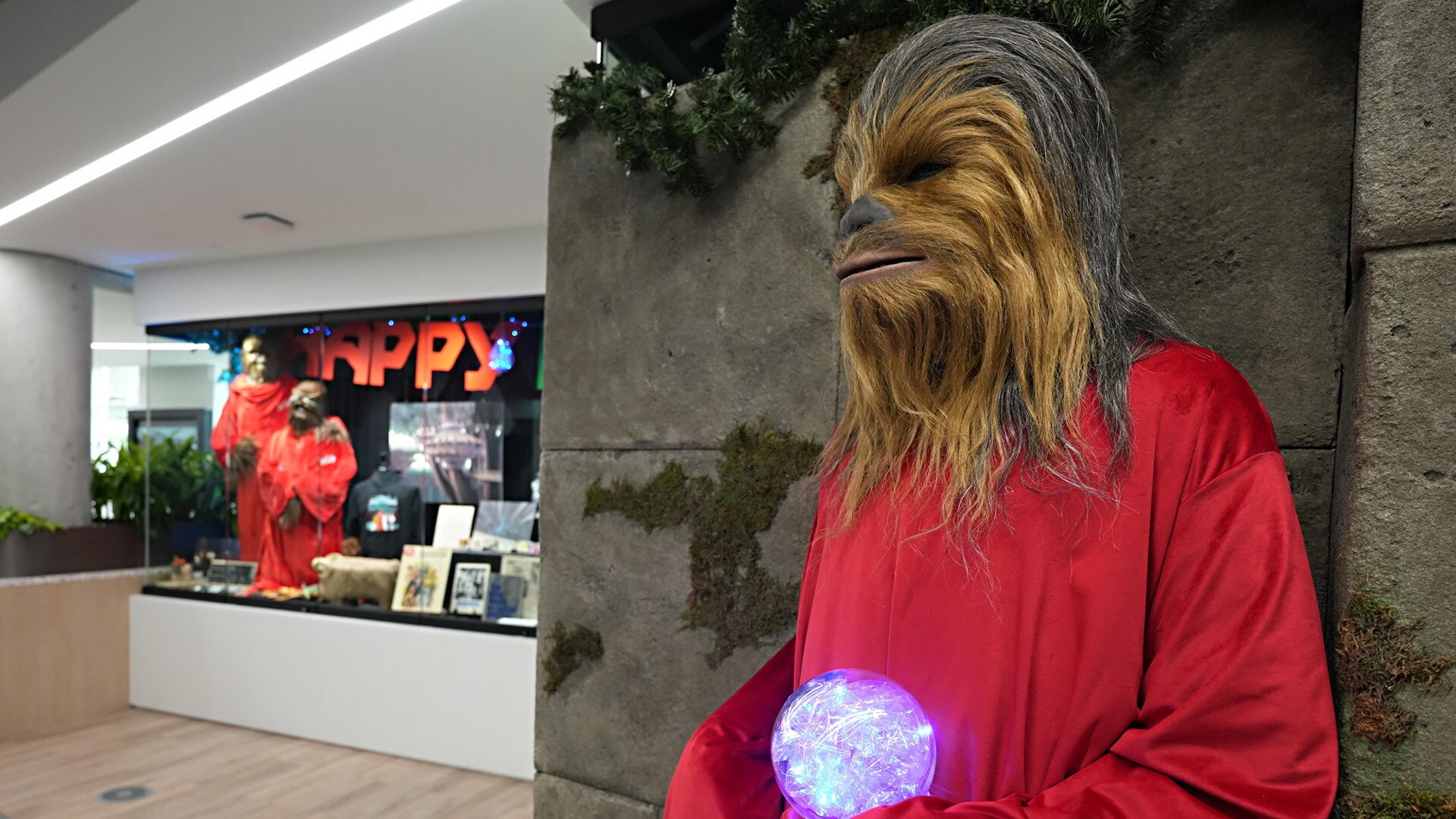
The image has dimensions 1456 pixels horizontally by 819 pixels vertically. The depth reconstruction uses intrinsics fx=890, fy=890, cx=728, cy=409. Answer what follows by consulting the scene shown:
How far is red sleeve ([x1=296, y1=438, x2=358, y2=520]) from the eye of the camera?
5.21m

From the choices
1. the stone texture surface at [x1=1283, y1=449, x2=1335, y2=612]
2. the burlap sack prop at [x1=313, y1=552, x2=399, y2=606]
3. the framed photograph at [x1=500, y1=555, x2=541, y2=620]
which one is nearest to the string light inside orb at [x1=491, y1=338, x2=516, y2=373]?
the framed photograph at [x1=500, y1=555, x2=541, y2=620]

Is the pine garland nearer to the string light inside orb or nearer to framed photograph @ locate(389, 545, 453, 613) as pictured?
the string light inside orb

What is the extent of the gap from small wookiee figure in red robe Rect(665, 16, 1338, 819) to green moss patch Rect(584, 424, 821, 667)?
61 centimetres

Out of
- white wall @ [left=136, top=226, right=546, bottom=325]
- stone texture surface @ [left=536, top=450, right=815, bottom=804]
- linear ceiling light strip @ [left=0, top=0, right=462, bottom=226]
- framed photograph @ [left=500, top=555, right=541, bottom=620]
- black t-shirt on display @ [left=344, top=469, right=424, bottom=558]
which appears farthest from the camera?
black t-shirt on display @ [left=344, top=469, right=424, bottom=558]

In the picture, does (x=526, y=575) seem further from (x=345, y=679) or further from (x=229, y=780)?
(x=229, y=780)

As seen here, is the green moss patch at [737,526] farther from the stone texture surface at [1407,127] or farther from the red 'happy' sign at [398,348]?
the red 'happy' sign at [398,348]

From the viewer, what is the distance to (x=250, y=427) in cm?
560

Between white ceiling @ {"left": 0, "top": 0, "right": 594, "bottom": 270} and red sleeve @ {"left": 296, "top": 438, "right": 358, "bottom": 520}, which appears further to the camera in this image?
red sleeve @ {"left": 296, "top": 438, "right": 358, "bottom": 520}

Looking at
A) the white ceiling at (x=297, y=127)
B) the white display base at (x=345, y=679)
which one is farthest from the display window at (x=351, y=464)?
the white ceiling at (x=297, y=127)

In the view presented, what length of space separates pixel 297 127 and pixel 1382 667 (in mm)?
3682

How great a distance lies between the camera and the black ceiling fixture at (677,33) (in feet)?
6.65

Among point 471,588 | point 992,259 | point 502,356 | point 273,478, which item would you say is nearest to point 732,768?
point 992,259

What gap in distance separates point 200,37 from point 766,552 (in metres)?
2.34

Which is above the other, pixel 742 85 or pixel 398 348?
pixel 742 85
